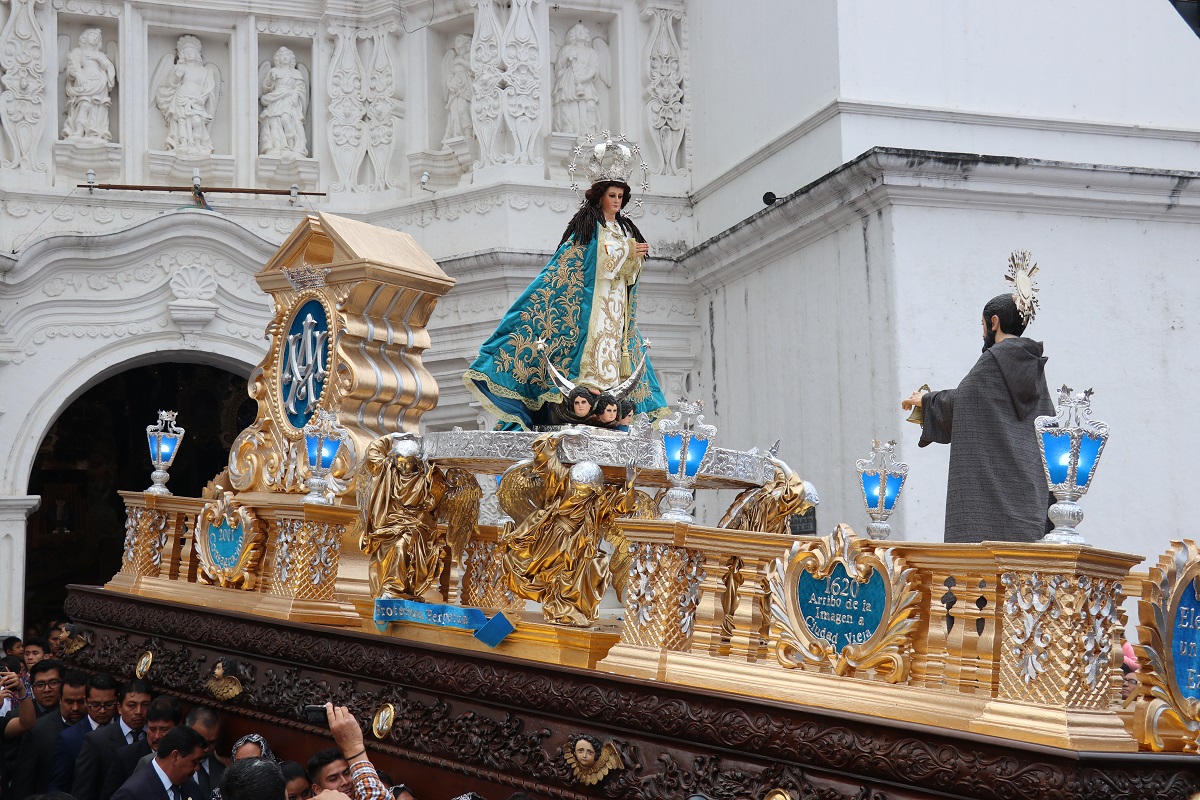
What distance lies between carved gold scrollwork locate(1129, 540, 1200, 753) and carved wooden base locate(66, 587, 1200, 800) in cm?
29

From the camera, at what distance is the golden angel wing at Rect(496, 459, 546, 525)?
6.20 m

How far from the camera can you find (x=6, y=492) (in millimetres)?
14008

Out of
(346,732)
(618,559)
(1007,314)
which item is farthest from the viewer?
(618,559)

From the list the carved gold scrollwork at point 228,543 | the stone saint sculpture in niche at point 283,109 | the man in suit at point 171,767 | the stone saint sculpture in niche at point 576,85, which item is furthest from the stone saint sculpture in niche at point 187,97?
the man in suit at point 171,767

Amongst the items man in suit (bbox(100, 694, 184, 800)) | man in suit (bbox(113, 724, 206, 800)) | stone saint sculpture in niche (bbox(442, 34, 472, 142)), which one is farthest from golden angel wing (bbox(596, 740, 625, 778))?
stone saint sculpture in niche (bbox(442, 34, 472, 142))

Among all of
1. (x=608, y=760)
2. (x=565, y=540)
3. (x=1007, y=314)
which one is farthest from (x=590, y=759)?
(x=1007, y=314)

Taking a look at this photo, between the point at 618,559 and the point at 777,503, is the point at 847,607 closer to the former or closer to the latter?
the point at 777,503

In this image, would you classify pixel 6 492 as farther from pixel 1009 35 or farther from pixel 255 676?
pixel 1009 35

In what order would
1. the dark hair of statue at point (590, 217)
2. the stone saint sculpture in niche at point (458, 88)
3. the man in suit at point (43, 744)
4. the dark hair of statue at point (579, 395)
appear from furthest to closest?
1. the stone saint sculpture in niche at point (458, 88)
2. the man in suit at point (43, 744)
3. the dark hair of statue at point (590, 217)
4. the dark hair of statue at point (579, 395)

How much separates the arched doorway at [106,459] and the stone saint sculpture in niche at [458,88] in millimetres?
4565

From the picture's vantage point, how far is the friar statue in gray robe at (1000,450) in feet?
17.2

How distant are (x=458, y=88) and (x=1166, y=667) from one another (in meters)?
12.7

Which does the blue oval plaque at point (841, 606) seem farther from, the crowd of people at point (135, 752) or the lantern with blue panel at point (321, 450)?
the lantern with blue panel at point (321, 450)

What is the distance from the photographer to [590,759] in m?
5.32
